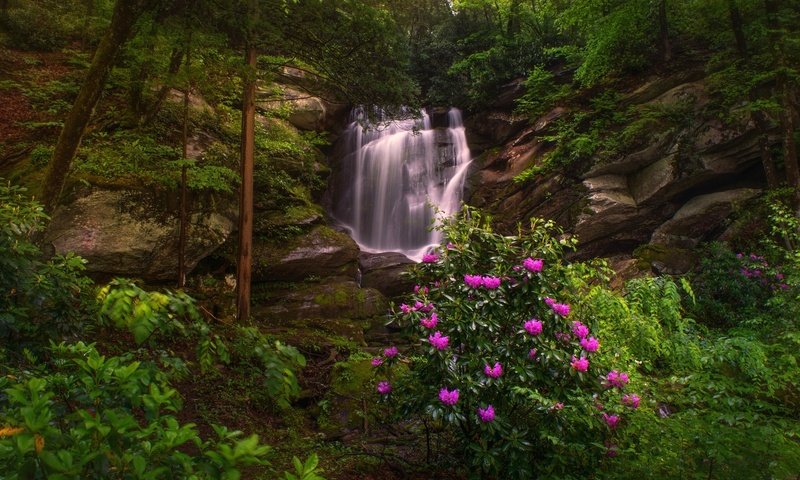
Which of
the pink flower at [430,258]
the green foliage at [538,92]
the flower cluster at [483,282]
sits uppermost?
the green foliage at [538,92]

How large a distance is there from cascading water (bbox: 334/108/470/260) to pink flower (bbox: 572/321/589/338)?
40.3ft

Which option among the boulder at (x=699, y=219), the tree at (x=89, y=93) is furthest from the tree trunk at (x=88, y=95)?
the boulder at (x=699, y=219)

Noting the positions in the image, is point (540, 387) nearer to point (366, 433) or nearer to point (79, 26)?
point (366, 433)

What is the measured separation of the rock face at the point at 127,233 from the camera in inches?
310

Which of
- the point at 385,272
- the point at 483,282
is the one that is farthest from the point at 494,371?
the point at 385,272

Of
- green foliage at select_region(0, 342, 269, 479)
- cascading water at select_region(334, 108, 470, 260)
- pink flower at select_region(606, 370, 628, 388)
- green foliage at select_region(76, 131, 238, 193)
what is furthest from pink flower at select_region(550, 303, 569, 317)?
cascading water at select_region(334, 108, 470, 260)

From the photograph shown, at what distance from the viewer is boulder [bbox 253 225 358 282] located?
1128 centimetres

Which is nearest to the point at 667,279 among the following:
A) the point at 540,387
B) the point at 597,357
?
the point at 597,357

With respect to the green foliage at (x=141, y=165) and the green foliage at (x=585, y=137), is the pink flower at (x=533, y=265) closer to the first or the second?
the green foliage at (x=141, y=165)

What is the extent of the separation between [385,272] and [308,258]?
2.71m

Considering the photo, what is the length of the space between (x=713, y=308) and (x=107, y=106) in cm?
1427

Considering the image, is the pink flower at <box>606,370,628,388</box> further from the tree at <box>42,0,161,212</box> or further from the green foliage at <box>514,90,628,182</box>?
the green foliage at <box>514,90,628,182</box>

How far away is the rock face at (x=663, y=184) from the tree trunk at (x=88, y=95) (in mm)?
11125

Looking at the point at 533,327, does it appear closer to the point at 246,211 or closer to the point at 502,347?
the point at 502,347
